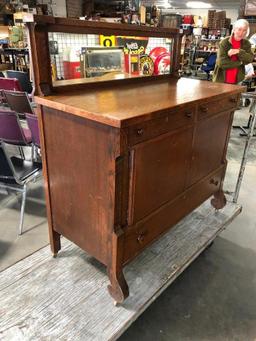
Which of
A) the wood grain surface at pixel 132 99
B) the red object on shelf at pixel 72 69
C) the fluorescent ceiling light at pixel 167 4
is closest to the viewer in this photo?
the wood grain surface at pixel 132 99

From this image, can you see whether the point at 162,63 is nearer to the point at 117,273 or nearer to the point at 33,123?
the point at 33,123

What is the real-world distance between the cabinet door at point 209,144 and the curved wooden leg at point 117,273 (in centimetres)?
57

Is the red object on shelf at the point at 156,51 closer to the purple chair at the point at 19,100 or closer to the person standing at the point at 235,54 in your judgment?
the purple chair at the point at 19,100

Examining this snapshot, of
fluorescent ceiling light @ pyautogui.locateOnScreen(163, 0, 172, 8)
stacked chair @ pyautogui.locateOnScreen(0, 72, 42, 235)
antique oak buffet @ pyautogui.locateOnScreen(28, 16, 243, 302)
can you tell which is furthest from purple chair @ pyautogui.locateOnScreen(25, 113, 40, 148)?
fluorescent ceiling light @ pyautogui.locateOnScreen(163, 0, 172, 8)

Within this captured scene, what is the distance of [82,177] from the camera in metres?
1.16

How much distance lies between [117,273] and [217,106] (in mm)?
941

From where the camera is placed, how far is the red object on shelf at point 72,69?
2.13 m

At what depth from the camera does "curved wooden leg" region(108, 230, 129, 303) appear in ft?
3.70

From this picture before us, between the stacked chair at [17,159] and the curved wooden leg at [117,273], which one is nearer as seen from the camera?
the curved wooden leg at [117,273]

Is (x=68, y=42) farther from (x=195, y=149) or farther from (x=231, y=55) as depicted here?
(x=231, y=55)

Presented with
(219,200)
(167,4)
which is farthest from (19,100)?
(167,4)

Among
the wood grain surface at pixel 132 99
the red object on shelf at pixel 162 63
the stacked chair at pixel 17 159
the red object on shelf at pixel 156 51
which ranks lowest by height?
the stacked chair at pixel 17 159

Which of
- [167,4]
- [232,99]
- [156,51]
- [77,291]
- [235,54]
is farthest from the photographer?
[167,4]

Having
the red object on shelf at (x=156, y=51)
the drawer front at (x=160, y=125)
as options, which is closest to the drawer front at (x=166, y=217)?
the drawer front at (x=160, y=125)
